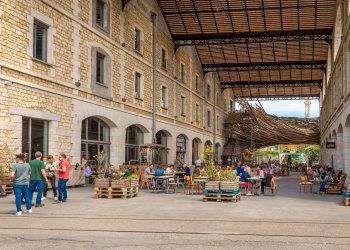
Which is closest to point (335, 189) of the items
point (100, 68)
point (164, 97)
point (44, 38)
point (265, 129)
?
point (100, 68)

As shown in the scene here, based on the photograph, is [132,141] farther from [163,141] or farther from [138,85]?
[163,141]

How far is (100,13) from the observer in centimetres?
2342

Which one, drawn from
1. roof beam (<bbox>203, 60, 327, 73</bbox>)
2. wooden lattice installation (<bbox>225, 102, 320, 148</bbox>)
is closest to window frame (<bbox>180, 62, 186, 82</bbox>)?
roof beam (<bbox>203, 60, 327, 73</bbox>)

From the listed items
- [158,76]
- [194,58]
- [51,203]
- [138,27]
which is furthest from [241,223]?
[194,58]

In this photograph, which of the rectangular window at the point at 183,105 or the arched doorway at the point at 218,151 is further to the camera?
the arched doorway at the point at 218,151

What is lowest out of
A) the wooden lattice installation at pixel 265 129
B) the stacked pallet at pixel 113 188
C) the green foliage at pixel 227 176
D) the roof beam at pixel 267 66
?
the stacked pallet at pixel 113 188

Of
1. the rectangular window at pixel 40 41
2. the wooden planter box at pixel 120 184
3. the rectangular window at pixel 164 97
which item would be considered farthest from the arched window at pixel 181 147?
the wooden planter box at pixel 120 184

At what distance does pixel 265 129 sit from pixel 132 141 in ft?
81.5

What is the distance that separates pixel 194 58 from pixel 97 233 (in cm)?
3315

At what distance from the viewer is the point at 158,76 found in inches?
1222

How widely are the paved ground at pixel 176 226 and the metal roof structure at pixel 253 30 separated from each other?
51.1ft

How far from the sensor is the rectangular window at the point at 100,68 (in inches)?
910

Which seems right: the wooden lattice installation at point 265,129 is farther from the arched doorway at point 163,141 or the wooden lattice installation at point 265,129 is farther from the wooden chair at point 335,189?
the wooden chair at point 335,189

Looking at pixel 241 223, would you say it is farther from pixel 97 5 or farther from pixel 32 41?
pixel 97 5
